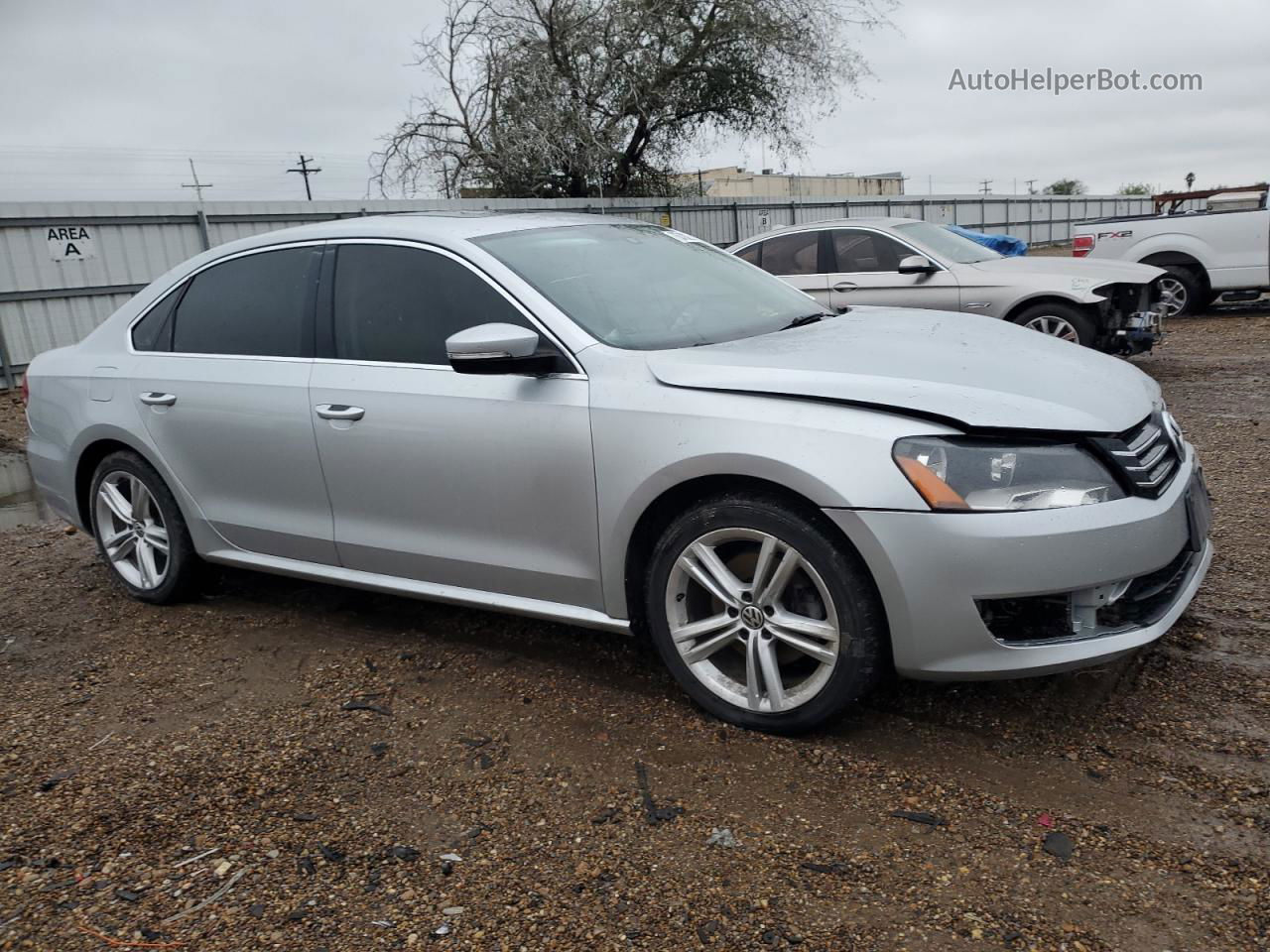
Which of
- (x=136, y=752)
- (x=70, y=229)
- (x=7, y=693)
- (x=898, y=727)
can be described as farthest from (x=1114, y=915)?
(x=70, y=229)

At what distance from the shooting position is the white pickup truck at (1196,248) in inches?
484

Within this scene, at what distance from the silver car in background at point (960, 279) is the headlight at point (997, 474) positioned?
247 inches

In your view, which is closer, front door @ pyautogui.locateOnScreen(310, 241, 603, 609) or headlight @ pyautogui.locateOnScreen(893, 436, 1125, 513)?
headlight @ pyautogui.locateOnScreen(893, 436, 1125, 513)

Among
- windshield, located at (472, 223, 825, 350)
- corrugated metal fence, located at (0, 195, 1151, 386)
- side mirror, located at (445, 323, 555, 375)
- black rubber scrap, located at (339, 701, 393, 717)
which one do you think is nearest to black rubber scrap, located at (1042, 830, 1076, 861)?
windshield, located at (472, 223, 825, 350)

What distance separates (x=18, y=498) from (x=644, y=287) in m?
6.25

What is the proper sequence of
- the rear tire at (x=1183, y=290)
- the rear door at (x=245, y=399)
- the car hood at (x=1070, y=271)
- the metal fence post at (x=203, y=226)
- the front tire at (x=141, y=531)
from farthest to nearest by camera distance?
the metal fence post at (x=203, y=226), the rear tire at (x=1183, y=290), the car hood at (x=1070, y=271), the front tire at (x=141, y=531), the rear door at (x=245, y=399)

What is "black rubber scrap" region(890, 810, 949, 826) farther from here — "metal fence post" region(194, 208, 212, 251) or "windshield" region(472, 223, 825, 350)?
"metal fence post" region(194, 208, 212, 251)

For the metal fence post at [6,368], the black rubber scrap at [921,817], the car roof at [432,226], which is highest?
the car roof at [432,226]

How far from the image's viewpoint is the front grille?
9.36ft

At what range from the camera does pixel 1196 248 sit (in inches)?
494

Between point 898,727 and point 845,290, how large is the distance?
6.93m

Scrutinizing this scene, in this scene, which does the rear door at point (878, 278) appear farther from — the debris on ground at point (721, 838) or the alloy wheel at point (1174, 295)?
the debris on ground at point (721, 838)

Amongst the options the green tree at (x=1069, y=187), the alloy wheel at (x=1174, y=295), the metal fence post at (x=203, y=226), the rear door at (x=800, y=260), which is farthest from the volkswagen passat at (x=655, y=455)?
the green tree at (x=1069, y=187)

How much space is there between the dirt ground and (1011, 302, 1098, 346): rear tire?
485 cm
